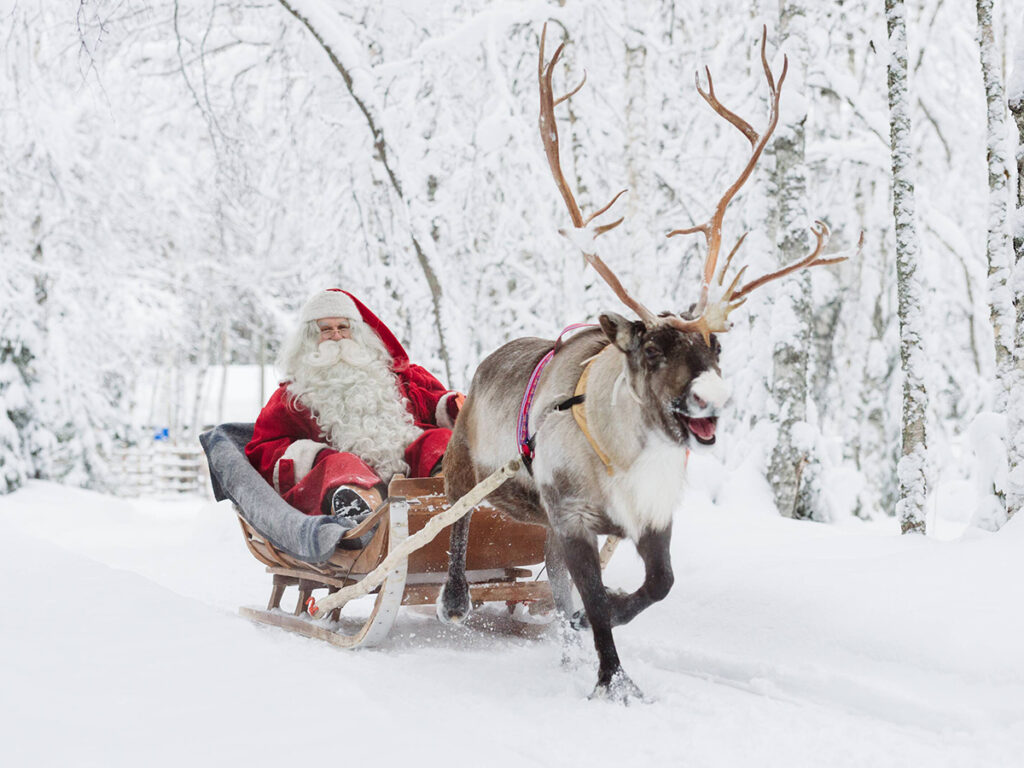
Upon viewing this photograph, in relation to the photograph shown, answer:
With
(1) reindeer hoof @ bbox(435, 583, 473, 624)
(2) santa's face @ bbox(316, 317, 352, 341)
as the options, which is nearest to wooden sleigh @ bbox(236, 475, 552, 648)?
(1) reindeer hoof @ bbox(435, 583, 473, 624)

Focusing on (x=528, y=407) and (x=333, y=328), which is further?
(x=333, y=328)

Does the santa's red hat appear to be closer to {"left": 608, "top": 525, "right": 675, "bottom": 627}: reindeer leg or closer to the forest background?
the forest background

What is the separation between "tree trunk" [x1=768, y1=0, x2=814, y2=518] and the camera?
6.44 meters

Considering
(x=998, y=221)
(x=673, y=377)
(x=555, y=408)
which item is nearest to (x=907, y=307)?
(x=998, y=221)

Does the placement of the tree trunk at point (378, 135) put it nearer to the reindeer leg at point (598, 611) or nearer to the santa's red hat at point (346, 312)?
the santa's red hat at point (346, 312)

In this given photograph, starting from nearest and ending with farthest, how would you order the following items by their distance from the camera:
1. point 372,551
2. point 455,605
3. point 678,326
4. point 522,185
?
point 678,326, point 372,551, point 455,605, point 522,185

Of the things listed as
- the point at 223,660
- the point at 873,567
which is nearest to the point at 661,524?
the point at 873,567

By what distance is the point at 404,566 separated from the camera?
150 inches

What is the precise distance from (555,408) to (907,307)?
258cm

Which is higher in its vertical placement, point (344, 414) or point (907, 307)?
point (907, 307)

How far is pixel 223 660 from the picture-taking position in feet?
11.1

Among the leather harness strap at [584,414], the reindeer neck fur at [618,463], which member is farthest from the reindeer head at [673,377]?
the leather harness strap at [584,414]

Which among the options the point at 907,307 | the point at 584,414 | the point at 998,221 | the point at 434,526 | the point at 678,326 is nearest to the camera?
the point at 678,326

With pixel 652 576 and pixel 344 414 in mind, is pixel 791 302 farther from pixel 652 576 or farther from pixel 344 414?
pixel 652 576
